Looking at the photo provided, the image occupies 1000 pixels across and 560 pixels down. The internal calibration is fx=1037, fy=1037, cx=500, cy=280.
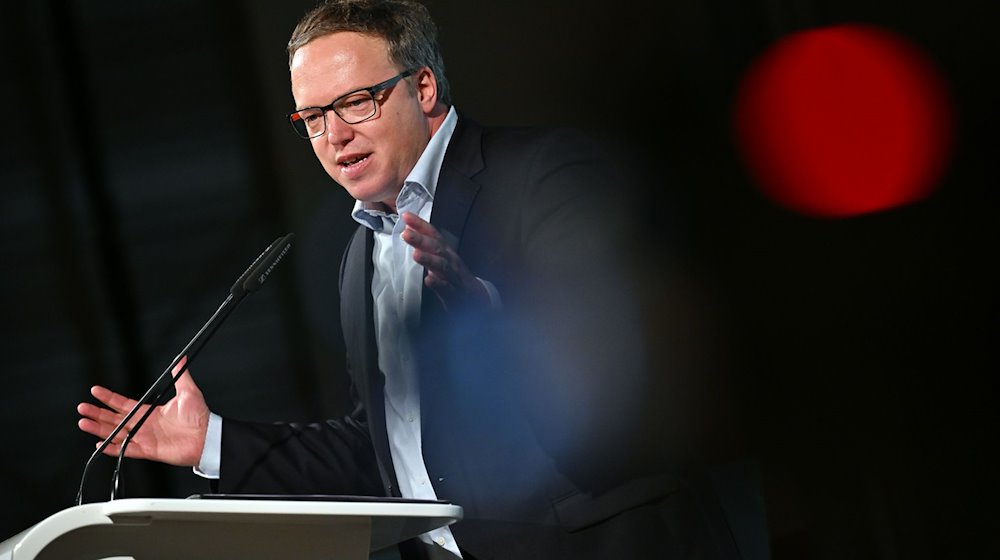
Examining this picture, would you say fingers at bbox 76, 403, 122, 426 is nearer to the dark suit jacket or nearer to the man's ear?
the dark suit jacket

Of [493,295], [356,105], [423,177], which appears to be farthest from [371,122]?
[493,295]

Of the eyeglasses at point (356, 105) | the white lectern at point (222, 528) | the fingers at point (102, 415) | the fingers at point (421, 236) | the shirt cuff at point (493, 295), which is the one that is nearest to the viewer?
the white lectern at point (222, 528)

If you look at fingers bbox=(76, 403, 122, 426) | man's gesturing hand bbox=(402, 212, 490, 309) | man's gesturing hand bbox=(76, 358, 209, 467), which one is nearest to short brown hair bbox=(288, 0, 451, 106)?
man's gesturing hand bbox=(402, 212, 490, 309)

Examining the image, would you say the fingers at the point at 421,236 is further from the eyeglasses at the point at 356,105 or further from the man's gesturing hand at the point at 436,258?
the eyeglasses at the point at 356,105

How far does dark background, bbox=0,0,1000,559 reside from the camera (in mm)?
2094

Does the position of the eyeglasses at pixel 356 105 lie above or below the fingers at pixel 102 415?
above

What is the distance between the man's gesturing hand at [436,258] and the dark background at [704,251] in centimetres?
56

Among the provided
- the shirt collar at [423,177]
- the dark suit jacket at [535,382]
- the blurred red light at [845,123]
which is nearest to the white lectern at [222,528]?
the dark suit jacket at [535,382]

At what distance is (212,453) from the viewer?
2.08 metres

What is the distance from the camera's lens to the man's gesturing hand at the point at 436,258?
1.51 metres

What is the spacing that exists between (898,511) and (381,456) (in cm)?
105

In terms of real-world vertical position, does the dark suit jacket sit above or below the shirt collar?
below

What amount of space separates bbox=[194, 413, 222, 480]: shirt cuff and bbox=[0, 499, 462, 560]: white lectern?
738mm

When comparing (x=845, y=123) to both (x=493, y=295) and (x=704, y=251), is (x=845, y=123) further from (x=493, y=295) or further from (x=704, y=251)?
(x=493, y=295)
